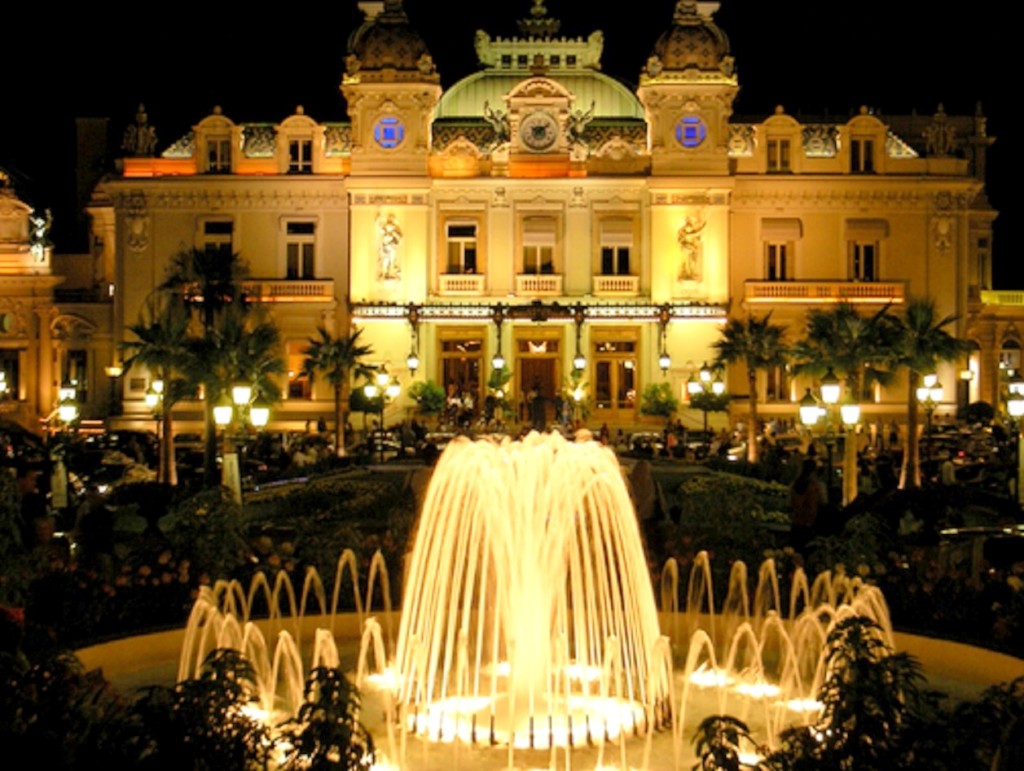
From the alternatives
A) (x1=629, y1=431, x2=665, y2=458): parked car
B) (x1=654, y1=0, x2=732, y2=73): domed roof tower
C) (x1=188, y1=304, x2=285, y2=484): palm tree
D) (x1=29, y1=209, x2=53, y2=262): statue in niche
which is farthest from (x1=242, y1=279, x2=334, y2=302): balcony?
(x1=188, y1=304, x2=285, y2=484): palm tree

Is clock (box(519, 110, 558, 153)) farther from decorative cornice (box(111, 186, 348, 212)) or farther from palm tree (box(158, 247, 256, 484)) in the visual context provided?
palm tree (box(158, 247, 256, 484))

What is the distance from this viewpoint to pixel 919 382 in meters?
31.3

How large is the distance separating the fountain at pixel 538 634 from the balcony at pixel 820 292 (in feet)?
116

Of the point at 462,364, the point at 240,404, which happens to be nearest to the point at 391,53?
the point at 462,364

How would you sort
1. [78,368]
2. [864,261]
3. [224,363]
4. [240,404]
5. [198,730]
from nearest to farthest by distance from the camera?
[198,730], [240,404], [224,363], [864,261], [78,368]

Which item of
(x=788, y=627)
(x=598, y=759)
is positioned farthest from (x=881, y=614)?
(x=598, y=759)

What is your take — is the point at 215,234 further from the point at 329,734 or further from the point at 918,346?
the point at 329,734

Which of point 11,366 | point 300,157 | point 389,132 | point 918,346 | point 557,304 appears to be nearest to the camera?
point 918,346

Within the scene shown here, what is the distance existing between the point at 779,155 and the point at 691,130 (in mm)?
3554

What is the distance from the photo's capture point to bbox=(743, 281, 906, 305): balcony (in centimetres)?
5116

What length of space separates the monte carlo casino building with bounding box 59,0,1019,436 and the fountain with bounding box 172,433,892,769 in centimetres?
3426

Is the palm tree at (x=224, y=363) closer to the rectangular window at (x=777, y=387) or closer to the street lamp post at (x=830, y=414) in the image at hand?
the street lamp post at (x=830, y=414)

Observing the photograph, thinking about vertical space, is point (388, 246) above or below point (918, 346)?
above

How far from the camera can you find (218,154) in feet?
171
